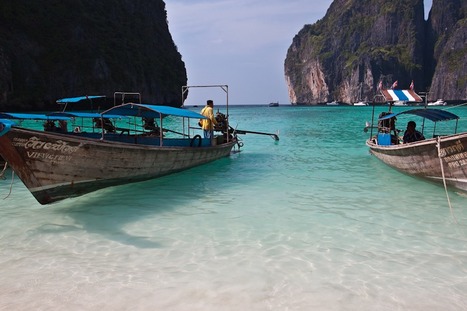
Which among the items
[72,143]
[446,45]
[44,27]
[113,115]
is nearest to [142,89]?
[44,27]

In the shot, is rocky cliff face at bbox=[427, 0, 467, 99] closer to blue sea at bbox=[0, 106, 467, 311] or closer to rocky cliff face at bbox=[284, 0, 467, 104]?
rocky cliff face at bbox=[284, 0, 467, 104]

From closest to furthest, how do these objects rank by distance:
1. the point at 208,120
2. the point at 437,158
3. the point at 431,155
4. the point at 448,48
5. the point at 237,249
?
the point at 237,249 → the point at 437,158 → the point at 431,155 → the point at 208,120 → the point at 448,48

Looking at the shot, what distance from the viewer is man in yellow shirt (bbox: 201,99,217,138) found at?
15.4 metres

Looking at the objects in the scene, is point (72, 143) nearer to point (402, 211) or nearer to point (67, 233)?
point (67, 233)

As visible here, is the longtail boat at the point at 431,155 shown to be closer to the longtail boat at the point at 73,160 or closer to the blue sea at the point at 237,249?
the blue sea at the point at 237,249

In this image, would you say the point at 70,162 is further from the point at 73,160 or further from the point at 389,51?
the point at 389,51

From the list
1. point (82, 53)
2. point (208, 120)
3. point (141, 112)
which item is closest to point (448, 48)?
point (82, 53)

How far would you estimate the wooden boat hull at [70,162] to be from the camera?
7807mm

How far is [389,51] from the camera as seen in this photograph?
172 metres

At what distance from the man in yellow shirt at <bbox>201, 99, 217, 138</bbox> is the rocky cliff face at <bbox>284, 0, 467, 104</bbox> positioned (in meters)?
157

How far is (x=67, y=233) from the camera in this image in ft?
24.6

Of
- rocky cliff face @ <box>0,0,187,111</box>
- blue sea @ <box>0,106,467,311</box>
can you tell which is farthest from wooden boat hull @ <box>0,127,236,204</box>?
rocky cliff face @ <box>0,0,187,111</box>

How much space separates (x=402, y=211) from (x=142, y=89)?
79.7 m

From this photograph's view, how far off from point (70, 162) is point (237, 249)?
4622 millimetres
